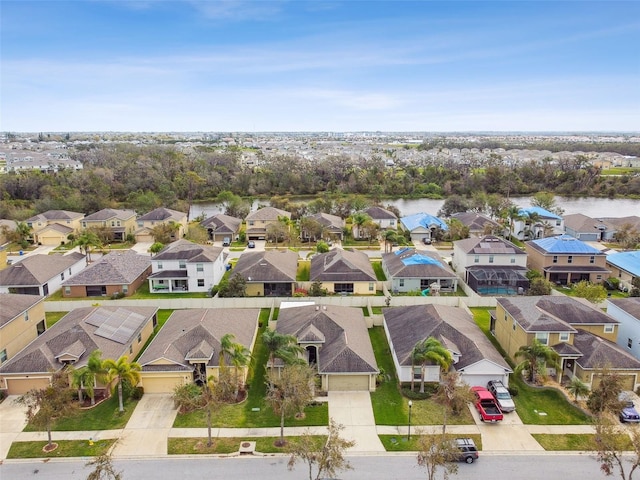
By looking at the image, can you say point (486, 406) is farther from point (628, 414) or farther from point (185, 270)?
point (185, 270)

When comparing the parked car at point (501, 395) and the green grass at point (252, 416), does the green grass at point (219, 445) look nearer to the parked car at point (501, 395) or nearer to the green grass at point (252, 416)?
the green grass at point (252, 416)

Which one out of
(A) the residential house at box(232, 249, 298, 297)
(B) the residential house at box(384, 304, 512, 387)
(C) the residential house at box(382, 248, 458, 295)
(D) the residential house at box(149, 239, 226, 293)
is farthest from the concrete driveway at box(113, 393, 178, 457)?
(C) the residential house at box(382, 248, 458, 295)

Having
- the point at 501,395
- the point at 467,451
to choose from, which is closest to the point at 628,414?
the point at 501,395

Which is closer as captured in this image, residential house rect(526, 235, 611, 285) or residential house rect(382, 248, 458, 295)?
residential house rect(382, 248, 458, 295)

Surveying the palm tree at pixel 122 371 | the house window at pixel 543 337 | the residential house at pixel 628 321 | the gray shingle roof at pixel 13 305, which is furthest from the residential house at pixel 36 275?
the residential house at pixel 628 321

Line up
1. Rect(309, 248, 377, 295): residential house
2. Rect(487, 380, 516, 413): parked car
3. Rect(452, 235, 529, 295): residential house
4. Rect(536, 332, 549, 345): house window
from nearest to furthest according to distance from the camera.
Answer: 1. Rect(487, 380, 516, 413): parked car
2. Rect(536, 332, 549, 345): house window
3. Rect(309, 248, 377, 295): residential house
4. Rect(452, 235, 529, 295): residential house

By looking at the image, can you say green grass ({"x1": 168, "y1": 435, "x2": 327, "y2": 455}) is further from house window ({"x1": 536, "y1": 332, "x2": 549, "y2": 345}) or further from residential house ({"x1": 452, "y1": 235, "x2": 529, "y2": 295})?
residential house ({"x1": 452, "y1": 235, "x2": 529, "y2": 295})

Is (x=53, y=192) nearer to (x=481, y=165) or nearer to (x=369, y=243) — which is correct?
(x=369, y=243)

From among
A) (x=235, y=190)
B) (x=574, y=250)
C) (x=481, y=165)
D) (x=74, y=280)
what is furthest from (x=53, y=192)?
(x=481, y=165)
